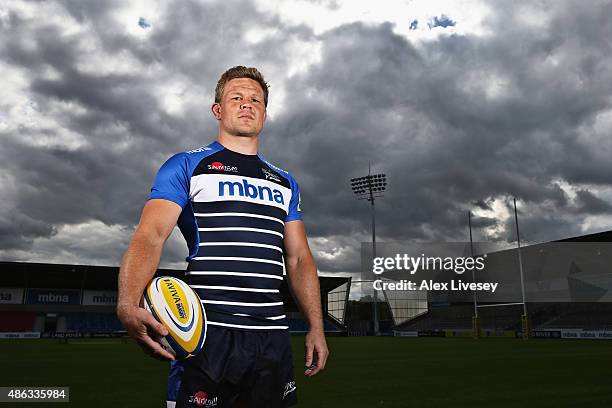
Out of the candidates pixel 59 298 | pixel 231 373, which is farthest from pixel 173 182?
pixel 59 298

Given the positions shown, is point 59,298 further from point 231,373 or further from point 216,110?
point 231,373

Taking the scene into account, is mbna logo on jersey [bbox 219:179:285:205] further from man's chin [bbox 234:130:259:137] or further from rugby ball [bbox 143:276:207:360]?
rugby ball [bbox 143:276:207:360]

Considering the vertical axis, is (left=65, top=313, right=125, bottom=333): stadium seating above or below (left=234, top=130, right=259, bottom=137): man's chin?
below

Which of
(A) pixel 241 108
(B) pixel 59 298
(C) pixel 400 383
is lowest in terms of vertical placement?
(C) pixel 400 383

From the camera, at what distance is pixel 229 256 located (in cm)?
246

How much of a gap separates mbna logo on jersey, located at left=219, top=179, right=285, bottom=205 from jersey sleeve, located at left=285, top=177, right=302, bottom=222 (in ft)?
0.71

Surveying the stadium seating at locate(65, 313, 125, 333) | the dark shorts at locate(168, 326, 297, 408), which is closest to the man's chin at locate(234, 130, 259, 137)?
the dark shorts at locate(168, 326, 297, 408)

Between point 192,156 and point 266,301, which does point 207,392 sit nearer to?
point 266,301

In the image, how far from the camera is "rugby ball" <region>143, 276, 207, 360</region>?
7.16 feet

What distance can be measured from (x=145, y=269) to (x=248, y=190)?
0.66 metres

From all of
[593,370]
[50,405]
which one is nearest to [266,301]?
[50,405]

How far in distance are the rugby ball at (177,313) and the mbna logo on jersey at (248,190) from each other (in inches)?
19.9

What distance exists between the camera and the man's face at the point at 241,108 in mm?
2768

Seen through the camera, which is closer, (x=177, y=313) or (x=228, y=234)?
(x=177, y=313)
